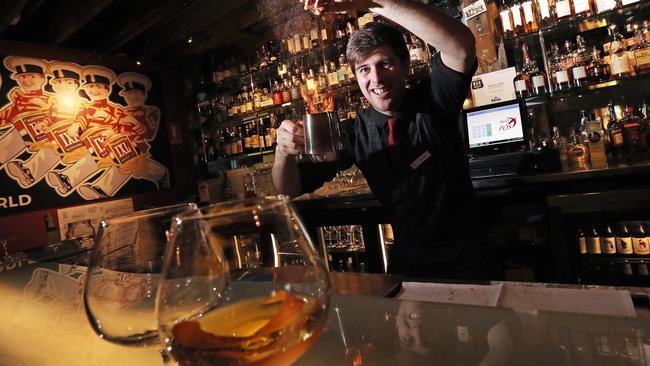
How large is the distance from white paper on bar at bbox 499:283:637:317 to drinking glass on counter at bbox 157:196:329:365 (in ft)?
1.33

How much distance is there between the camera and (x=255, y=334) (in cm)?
35

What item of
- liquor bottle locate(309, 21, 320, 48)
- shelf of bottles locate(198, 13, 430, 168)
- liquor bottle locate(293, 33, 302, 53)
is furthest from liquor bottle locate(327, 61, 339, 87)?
liquor bottle locate(293, 33, 302, 53)

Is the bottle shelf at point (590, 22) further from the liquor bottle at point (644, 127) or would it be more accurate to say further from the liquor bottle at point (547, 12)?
the liquor bottle at point (644, 127)

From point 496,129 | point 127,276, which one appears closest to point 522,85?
point 496,129

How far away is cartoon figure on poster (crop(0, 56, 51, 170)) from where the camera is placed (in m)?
3.59

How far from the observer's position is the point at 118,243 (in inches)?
19.3

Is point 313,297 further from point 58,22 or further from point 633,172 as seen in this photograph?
point 58,22

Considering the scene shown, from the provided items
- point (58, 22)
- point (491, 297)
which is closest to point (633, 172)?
point (491, 297)

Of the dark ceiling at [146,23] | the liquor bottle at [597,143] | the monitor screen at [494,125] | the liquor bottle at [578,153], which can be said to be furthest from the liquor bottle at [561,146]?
the dark ceiling at [146,23]

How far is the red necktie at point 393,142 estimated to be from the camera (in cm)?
173

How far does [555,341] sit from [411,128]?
1376 mm

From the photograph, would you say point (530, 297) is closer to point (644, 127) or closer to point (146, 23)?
point (644, 127)

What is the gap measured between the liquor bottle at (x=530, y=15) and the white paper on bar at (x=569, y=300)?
9.05 ft

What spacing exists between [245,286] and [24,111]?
4.28 metres
